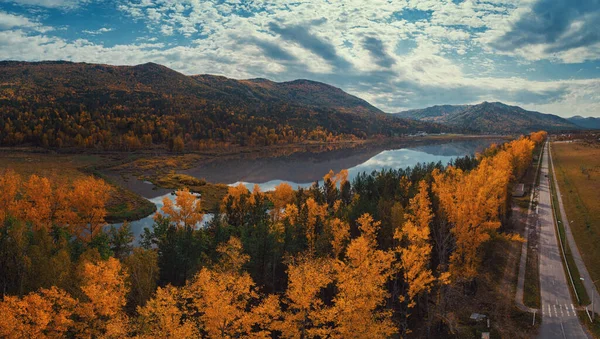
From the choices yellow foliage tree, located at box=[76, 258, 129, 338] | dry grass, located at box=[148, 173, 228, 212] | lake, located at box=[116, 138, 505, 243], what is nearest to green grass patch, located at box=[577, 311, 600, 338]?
yellow foliage tree, located at box=[76, 258, 129, 338]

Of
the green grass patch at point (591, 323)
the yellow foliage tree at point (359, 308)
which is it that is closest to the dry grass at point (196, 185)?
the yellow foliage tree at point (359, 308)

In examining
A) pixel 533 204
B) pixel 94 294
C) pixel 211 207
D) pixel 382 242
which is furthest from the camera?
pixel 211 207

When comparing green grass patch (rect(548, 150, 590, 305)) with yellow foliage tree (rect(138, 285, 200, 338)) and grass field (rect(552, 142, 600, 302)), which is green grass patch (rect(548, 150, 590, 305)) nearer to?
grass field (rect(552, 142, 600, 302))

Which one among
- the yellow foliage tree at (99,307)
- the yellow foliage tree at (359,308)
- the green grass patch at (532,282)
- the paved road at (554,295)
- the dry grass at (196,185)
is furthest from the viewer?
the dry grass at (196,185)

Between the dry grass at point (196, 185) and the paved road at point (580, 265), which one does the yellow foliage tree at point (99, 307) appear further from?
the dry grass at point (196, 185)

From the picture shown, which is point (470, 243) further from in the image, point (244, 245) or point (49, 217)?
point (49, 217)

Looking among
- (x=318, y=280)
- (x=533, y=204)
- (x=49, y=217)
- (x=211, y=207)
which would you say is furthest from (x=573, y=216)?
(x=49, y=217)

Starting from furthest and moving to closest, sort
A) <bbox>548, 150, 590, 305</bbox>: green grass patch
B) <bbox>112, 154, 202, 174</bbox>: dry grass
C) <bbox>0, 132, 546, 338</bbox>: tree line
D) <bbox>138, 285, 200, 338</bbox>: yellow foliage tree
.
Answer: <bbox>112, 154, 202, 174</bbox>: dry grass
<bbox>548, 150, 590, 305</bbox>: green grass patch
<bbox>0, 132, 546, 338</bbox>: tree line
<bbox>138, 285, 200, 338</bbox>: yellow foliage tree
